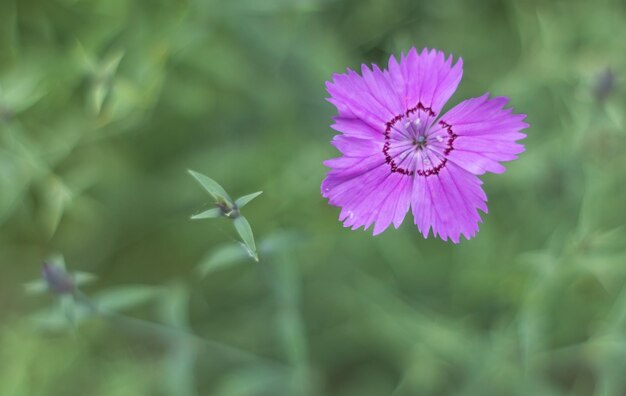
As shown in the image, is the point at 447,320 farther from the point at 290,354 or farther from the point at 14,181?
the point at 14,181

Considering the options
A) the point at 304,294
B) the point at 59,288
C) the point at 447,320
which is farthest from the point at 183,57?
the point at 447,320

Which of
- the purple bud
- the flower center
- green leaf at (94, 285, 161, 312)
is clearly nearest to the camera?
the flower center

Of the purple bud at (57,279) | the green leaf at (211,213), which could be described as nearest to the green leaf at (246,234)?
the green leaf at (211,213)

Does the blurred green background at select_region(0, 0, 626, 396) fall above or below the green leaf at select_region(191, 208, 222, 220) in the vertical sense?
above

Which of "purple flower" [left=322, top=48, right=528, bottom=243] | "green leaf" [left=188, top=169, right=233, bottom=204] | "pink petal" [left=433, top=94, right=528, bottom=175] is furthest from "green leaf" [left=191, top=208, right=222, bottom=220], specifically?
"pink petal" [left=433, top=94, right=528, bottom=175]

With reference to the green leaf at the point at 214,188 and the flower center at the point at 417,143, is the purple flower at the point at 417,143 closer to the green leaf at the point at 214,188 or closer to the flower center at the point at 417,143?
the flower center at the point at 417,143

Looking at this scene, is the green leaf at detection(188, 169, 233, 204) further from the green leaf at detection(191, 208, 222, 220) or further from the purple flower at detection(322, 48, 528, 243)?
the purple flower at detection(322, 48, 528, 243)

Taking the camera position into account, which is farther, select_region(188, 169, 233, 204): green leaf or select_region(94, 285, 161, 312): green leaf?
select_region(94, 285, 161, 312): green leaf

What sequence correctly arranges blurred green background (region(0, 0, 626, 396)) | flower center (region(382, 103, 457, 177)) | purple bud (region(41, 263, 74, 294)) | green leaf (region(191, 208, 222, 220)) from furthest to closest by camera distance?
1. blurred green background (region(0, 0, 626, 396))
2. purple bud (region(41, 263, 74, 294))
3. flower center (region(382, 103, 457, 177))
4. green leaf (region(191, 208, 222, 220))
